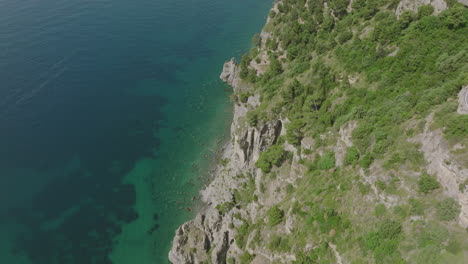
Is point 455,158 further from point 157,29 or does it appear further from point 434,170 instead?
point 157,29

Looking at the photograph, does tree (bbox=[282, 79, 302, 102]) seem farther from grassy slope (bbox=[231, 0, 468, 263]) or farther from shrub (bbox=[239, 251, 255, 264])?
shrub (bbox=[239, 251, 255, 264])

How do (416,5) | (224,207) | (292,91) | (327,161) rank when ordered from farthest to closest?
(224,207), (292,91), (416,5), (327,161)

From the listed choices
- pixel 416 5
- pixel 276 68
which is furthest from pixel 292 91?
pixel 416 5

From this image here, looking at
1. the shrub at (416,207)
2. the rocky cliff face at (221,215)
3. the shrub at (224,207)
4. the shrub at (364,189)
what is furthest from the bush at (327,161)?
the shrub at (224,207)

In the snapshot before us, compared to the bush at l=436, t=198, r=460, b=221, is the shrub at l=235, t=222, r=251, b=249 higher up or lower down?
lower down

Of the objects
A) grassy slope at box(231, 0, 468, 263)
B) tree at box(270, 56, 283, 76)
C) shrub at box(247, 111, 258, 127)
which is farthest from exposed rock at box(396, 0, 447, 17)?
shrub at box(247, 111, 258, 127)

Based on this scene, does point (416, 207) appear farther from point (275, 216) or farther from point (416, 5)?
point (416, 5)

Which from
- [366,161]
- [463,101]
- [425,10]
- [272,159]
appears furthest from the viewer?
[272,159]
